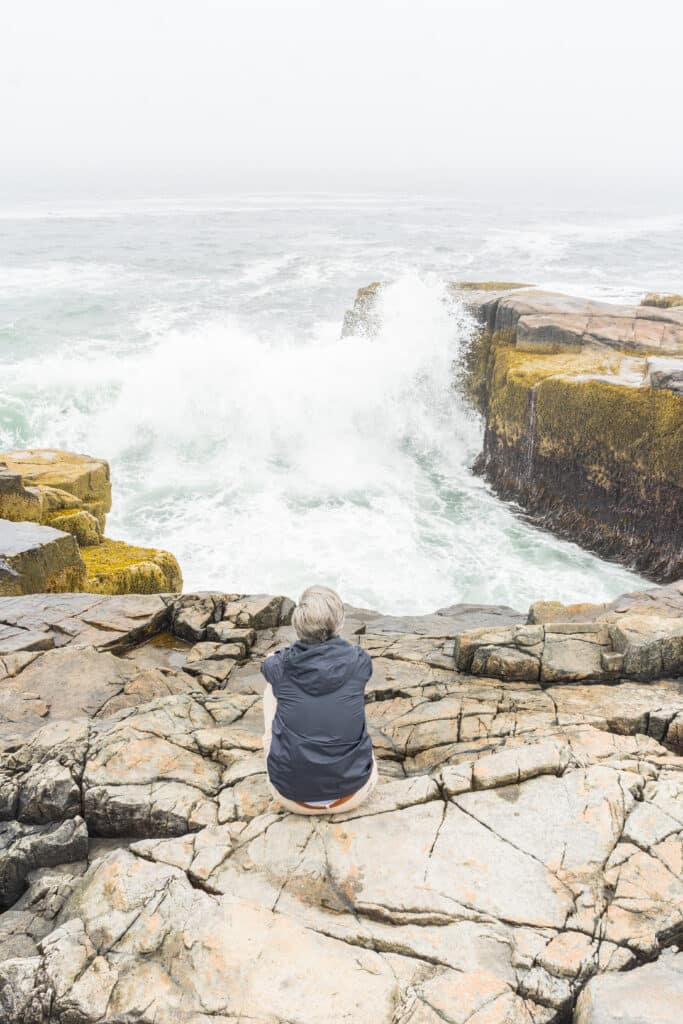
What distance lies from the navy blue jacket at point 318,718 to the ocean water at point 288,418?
7.20m

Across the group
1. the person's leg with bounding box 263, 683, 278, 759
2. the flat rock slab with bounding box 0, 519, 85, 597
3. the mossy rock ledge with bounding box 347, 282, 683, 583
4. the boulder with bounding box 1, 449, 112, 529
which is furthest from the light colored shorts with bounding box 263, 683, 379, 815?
the mossy rock ledge with bounding box 347, 282, 683, 583

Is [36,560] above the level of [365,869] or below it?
below

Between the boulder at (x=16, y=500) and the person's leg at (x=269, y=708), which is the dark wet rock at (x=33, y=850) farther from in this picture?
the boulder at (x=16, y=500)

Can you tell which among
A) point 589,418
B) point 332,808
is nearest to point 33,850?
point 332,808

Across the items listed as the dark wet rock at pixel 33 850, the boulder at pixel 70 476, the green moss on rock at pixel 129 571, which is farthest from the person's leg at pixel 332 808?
the boulder at pixel 70 476

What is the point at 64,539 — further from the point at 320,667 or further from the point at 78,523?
the point at 320,667

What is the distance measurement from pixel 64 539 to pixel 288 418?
1044cm

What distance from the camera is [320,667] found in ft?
11.2

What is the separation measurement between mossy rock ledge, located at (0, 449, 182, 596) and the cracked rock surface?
261cm

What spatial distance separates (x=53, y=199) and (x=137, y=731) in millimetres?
78097

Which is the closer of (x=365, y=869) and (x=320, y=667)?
(x=365, y=869)

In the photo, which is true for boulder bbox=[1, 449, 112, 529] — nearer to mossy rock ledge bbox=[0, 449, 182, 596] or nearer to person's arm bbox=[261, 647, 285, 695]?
mossy rock ledge bbox=[0, 449, 182, 596]

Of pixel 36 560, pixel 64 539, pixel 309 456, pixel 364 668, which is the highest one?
pixel 364 668

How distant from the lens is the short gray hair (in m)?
3.43
